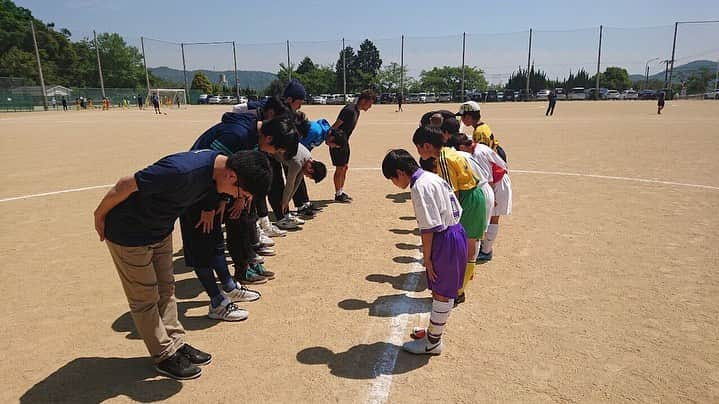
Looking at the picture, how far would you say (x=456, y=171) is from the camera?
4102mm

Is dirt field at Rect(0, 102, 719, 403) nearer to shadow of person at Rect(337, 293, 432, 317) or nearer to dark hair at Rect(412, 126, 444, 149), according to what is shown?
shadow of person at Rect(337, 293, 432, 317)

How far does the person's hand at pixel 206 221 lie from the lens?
3783 mm

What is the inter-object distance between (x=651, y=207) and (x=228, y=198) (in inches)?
283

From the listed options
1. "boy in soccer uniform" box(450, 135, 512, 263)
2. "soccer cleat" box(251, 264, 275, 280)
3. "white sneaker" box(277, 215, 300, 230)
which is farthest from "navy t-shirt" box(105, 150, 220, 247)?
"white sneaker" box(277, 215, 300, 230)

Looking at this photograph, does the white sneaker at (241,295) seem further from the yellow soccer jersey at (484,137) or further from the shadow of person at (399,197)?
the shadow of person at (399,197)

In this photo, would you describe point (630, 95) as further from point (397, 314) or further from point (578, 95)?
point (397, 314)

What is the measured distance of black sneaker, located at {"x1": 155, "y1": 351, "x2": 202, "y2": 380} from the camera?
3268mm

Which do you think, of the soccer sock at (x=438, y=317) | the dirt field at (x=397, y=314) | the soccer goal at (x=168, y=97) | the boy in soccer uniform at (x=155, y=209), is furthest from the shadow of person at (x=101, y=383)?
the soccer goal at (x=168, y=97)

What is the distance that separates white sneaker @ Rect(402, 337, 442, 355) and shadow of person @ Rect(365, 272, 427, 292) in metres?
1.20

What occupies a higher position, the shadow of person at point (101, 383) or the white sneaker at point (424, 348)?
the white sneaker at point (424, 348)

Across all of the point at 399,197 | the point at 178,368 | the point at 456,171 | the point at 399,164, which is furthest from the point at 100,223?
the point at 399,197

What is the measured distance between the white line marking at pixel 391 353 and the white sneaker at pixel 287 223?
255cm

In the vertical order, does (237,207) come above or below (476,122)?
below

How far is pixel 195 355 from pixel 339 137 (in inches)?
190
